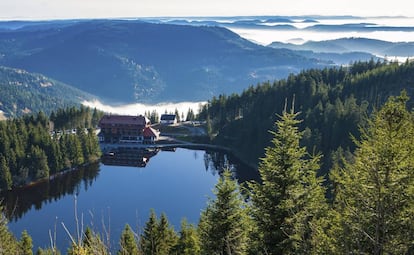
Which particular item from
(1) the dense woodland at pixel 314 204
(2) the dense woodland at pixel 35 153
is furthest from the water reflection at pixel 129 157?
(1) the dense woodland at pixel 314 204

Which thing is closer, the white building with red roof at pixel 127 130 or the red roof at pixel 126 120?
Answer: the white building with red roof at pixel 127 130

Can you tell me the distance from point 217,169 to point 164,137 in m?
29.2

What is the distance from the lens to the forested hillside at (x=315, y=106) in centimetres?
7488

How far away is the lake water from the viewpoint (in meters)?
54.3

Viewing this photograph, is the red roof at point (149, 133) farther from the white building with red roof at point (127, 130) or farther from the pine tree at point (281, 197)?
the pine tree at point (281, 197)

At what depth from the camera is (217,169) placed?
81.6 metres

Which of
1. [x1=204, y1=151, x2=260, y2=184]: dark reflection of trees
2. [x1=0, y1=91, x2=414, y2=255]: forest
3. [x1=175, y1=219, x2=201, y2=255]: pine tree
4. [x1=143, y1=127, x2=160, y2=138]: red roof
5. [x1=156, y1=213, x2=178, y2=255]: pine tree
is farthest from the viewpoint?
[x1=143, y1=127, x2=160, y2=138]: red roof

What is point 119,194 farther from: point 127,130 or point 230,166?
point 127,130

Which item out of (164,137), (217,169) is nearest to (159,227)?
(217,169)

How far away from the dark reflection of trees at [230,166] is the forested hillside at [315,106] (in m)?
3.04

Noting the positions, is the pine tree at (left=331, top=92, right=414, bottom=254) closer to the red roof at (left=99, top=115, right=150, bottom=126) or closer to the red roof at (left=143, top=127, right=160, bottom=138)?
the red roof at (left=143, top=127, right=160, bottom=138)

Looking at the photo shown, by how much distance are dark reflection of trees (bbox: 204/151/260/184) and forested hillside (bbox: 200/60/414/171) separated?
9.98 feet

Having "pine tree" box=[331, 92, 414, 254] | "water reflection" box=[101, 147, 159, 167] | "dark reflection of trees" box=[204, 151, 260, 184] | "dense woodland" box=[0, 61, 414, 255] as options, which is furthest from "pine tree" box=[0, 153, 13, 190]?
"pine tree" box=[331, 92, 414, 254]

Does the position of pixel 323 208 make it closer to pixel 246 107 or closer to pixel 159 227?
pixel 159 227
